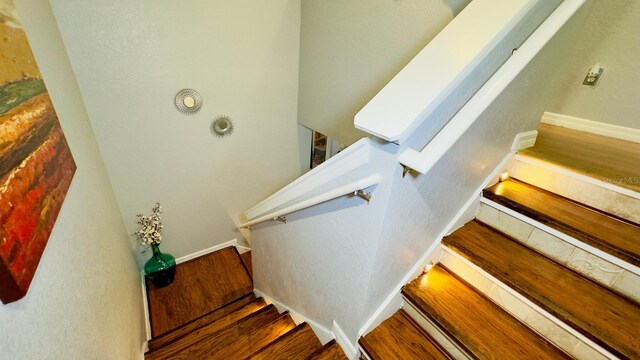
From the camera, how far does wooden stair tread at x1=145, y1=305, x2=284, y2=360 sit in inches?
66.1

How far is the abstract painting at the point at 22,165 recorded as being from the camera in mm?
547

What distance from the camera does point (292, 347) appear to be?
4.69 ft

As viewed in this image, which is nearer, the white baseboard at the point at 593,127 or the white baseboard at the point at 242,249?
the white baseboard at the point at 593,127

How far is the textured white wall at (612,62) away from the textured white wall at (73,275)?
2.92 meters

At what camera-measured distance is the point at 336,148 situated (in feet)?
10.7

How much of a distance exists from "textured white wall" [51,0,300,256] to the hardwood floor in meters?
2.13

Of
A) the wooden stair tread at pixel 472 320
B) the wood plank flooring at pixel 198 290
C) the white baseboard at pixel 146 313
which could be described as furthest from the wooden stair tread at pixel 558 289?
the white baseboard at pixel 146 313

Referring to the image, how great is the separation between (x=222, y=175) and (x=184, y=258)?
107 centimetres

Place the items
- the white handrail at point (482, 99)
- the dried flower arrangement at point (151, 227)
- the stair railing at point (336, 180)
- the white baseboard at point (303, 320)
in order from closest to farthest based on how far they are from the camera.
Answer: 1. the white handrail at point (482, 99)
2. the stair railing at point (336, 180)
3. the white baseboard at point (303, 320)
4. the dried flower arrangement at point (151, 227)

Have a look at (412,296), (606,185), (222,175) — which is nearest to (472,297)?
(412,296)


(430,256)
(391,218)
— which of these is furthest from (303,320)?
(391,218)

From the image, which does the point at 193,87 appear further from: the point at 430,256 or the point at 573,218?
the point at 573,218

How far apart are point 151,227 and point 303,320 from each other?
1638mm

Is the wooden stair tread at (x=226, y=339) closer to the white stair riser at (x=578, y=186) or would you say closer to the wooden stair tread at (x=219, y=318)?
the wooden stair tread at (x=219, y=318)
